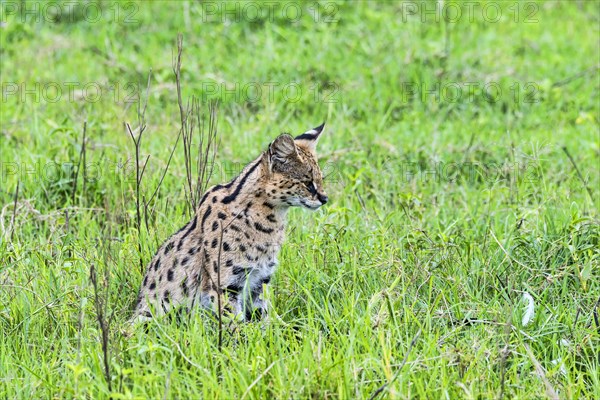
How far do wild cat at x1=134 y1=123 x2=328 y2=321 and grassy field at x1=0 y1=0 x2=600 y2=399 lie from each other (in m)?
0.20

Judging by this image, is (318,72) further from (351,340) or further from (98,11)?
(351,340)

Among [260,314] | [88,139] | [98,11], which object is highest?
[98,11]

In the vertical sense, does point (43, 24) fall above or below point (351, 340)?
above

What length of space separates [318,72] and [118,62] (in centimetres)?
210

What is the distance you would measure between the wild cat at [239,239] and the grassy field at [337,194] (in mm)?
200

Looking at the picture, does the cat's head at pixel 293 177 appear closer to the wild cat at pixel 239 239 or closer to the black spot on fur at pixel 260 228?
the wild cat at pixel 239 239

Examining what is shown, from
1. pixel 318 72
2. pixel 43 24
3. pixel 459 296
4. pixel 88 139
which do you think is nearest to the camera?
pixel 459 296

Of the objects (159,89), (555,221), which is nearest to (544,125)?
(555,221)

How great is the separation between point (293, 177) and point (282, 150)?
0.20m

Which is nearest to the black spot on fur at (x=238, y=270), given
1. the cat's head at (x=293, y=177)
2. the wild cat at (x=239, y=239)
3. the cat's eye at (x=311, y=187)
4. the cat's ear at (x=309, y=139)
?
the wild cat at (x=239, y=239)

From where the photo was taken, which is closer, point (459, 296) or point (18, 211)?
point (459, 296)

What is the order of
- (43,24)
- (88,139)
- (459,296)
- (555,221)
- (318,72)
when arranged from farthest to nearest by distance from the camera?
1. (43,24)
2. (318,72)
3. (88,139)
4. (555,221)
5. (459,296)

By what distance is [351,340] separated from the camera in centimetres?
500

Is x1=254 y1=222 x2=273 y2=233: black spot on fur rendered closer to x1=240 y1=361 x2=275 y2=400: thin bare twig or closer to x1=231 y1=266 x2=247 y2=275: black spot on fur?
x1=231 y1=266 x2=247 y2=275: black spot on fur
